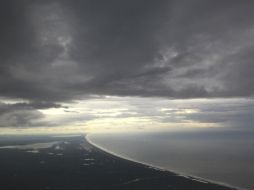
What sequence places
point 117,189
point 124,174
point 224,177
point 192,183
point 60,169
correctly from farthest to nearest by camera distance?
point 60,169, point 124,174, point 224,177, point 192,183, point 117,189

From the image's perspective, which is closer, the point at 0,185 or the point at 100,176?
the point at 0,185

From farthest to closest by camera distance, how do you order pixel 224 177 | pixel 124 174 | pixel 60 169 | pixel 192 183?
pixel 60 169 < pixel 124 174 < pixel 224 177 < pixel 192 183

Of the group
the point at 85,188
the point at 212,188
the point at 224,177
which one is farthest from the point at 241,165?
the point at 85,188

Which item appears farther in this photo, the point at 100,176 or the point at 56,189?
the point at 100,176

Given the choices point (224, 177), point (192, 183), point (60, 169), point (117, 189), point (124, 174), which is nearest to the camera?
point (117, 189)

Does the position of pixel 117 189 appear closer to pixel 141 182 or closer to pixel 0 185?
pixel 141 182

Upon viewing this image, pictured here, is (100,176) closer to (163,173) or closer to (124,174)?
(124,174)

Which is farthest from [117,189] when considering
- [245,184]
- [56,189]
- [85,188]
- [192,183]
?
[245,184]

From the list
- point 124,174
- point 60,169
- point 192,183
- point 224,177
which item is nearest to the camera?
point 192,183

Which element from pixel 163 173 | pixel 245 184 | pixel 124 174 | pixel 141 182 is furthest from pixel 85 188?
pixel 245 184
